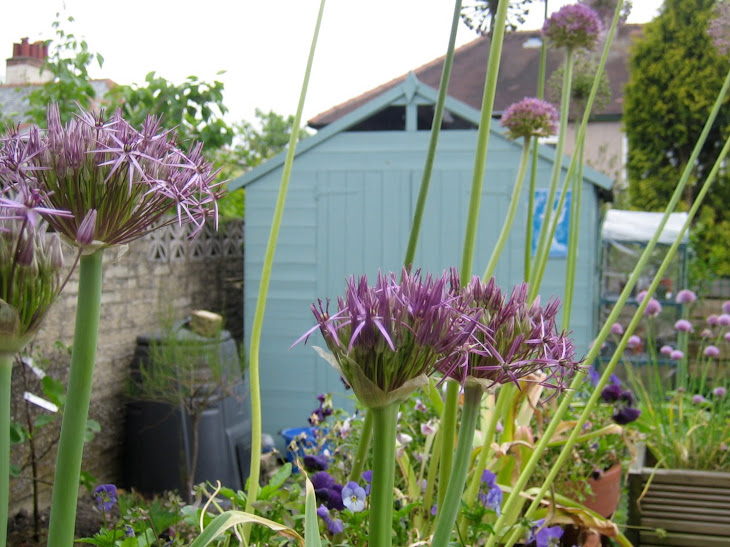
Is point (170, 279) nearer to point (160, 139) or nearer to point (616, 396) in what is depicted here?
point (616, 396)

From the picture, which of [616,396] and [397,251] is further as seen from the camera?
[397,251]

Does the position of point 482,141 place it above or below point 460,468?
above

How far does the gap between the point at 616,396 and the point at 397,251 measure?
397 cm

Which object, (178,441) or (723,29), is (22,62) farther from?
(723,29)

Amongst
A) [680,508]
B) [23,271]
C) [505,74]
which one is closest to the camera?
[23,271]

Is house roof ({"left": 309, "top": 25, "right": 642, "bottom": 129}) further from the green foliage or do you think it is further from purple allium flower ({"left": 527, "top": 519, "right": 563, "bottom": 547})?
purple allium flower ({"left": 527, "top": 519, "right": 563, "bottom": 547})

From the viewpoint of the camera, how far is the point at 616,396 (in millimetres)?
1867

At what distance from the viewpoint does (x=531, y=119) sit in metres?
1.64

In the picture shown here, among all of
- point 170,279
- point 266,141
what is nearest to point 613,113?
point 266,141

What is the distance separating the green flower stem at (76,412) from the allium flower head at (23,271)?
0.08 feet

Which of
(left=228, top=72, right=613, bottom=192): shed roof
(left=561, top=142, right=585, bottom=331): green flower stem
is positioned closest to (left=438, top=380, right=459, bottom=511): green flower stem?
(left=561, top=142, right=585, bottom=331): green flower stem

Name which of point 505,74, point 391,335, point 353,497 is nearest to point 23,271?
point 391,335

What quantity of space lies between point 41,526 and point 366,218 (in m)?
3.43

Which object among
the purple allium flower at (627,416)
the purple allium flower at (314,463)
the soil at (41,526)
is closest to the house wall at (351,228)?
the soil at (41,526)
